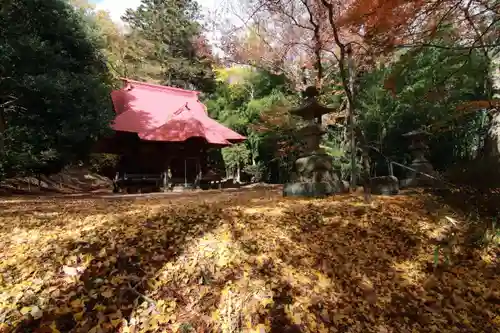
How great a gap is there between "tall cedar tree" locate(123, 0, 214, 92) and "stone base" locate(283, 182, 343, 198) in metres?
16.8

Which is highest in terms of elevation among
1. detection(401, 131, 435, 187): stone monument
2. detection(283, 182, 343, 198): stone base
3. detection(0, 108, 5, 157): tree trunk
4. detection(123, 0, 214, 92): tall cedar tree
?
detection(123, 0, 214, 92): tall cedar tree

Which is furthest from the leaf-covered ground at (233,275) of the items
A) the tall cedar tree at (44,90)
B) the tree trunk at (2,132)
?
the tall cedar tree at (44,90)

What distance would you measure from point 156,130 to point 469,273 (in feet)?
31.7

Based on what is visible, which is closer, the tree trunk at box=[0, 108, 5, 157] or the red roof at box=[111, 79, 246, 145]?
the tree trunk at box=[0, 108, 5, 157]

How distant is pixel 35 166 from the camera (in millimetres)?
7754

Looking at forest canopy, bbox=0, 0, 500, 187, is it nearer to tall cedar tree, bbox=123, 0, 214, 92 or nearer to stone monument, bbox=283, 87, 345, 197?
stone monument, bbox=283, 87, 345, 197

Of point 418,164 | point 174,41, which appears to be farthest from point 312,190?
point 174,41

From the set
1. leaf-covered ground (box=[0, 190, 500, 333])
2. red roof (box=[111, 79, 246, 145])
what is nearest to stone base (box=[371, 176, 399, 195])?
leaf-covered ground (box=[0, 190, 500, 333])

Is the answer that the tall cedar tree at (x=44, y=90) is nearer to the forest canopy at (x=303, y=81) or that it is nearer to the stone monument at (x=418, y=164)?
the forest canopy at (x=303, y=81)

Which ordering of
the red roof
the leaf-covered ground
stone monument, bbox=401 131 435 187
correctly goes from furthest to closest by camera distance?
the red roof, stone monument, bbox=401 131 435 187, the leaf-covered ground

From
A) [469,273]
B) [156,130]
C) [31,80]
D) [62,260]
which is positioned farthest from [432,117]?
[31,80]

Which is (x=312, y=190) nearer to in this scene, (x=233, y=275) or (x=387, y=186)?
(x=387, y=186)

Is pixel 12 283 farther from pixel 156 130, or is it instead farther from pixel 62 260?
pixel 156 130

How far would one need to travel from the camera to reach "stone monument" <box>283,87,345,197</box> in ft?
20.2
